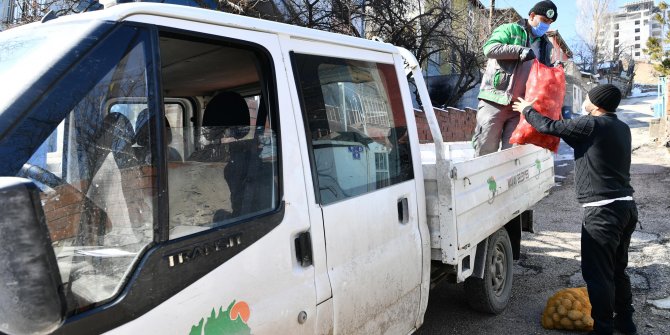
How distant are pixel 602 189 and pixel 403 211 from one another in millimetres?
1731

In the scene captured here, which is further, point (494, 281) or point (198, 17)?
point (494, 281)

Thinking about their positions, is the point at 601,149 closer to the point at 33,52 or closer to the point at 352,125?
the point at 352,125

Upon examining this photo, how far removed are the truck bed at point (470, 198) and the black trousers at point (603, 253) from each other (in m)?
0.65

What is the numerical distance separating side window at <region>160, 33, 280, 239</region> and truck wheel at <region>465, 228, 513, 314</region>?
2.43m

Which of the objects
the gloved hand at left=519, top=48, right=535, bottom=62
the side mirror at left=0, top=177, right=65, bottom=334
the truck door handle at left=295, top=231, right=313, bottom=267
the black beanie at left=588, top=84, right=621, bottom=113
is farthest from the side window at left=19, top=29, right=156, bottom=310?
the gloved hand at left=519, top=48, right=535, bottom=62

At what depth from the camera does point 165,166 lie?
166 centimetres

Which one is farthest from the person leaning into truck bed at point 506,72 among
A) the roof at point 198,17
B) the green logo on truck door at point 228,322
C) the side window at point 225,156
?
the green logo on truck door at point 228,322

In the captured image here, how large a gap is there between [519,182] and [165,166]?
3.49 metres

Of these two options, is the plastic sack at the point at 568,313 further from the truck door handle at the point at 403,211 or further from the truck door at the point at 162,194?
the truck door at the point at 162,194

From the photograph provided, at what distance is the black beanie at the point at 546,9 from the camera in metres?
4.61

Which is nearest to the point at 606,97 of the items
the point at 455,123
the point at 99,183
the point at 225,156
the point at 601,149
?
the point at 601,149

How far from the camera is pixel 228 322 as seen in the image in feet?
5.83

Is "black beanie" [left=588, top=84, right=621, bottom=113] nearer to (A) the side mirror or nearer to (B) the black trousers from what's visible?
(B) the black trousers

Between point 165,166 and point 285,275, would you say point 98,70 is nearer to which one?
point 165,166
